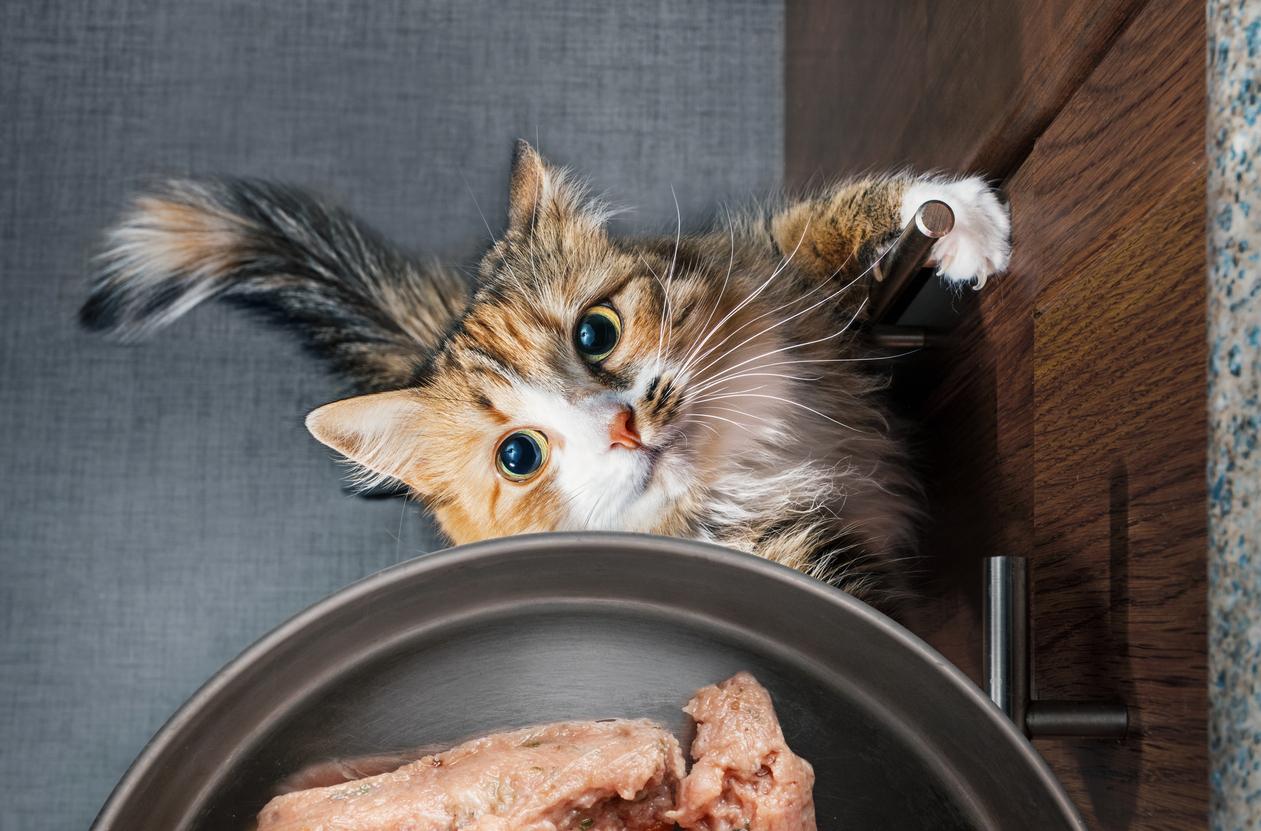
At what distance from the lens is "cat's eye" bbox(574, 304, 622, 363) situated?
0.95m

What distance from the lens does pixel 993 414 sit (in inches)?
34.9

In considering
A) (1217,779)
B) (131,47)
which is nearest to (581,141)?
(131,47)

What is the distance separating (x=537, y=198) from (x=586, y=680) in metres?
0.60

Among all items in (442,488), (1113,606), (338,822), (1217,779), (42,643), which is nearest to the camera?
(1217,779)

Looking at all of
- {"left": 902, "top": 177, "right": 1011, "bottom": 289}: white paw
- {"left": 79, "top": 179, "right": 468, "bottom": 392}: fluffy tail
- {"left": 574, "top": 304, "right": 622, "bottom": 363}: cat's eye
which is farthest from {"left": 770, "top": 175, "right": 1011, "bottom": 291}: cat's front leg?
{"left": 79, "top": 179, "right": 468, "bottom": 392}: fluffy tail

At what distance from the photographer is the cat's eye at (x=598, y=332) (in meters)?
0.95

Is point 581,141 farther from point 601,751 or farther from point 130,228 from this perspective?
point 601,751

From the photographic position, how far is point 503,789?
1.70 feet

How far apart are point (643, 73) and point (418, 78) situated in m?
0.32

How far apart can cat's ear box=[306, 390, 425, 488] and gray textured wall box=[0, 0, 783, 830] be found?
Answer: 213 millimetres

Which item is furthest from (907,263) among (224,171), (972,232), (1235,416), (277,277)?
(224,171)

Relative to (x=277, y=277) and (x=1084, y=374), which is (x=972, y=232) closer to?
(x=1084, y=374)

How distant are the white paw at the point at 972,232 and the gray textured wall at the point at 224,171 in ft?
1.43

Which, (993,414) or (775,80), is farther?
(775,80)
